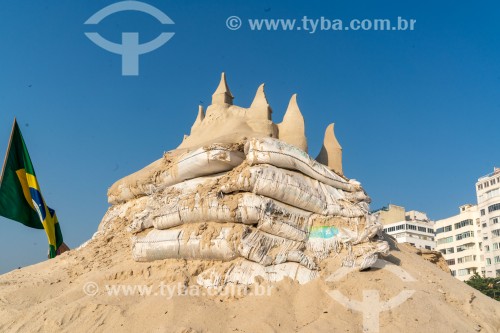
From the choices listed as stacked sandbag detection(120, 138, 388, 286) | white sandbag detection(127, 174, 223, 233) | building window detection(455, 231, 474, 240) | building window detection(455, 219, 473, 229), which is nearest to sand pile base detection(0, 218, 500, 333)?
stacked sandbag detection(120, 138, 388, 286)

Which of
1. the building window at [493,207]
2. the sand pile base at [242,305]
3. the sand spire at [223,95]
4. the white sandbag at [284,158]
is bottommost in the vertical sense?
the sand pile base at [242,305]

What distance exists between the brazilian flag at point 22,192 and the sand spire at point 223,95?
5.22 metres

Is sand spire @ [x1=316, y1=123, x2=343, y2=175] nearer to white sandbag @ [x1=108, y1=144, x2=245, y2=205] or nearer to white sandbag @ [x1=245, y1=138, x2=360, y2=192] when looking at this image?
white sandbag @ [x1=245, y1=138, x2=360, y2=192]

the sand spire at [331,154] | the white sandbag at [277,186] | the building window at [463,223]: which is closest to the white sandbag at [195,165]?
the white sandbag at [277,186]

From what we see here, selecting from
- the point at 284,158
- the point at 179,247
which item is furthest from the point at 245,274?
the point at 284,158

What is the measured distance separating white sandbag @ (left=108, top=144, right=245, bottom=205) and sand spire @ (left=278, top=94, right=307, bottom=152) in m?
2.01

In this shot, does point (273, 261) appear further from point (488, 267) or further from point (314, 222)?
point (488, 267)

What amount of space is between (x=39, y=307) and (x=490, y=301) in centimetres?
708

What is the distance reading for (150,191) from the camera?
9500 mm

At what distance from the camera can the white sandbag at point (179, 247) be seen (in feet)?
23.6

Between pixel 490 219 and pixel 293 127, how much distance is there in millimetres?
34382

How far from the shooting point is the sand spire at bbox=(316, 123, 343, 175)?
35.7ft

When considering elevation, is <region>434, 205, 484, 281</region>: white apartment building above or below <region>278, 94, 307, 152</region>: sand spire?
above

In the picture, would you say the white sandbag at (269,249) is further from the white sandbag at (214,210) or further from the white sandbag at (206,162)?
the white sandbag at (206,162)
